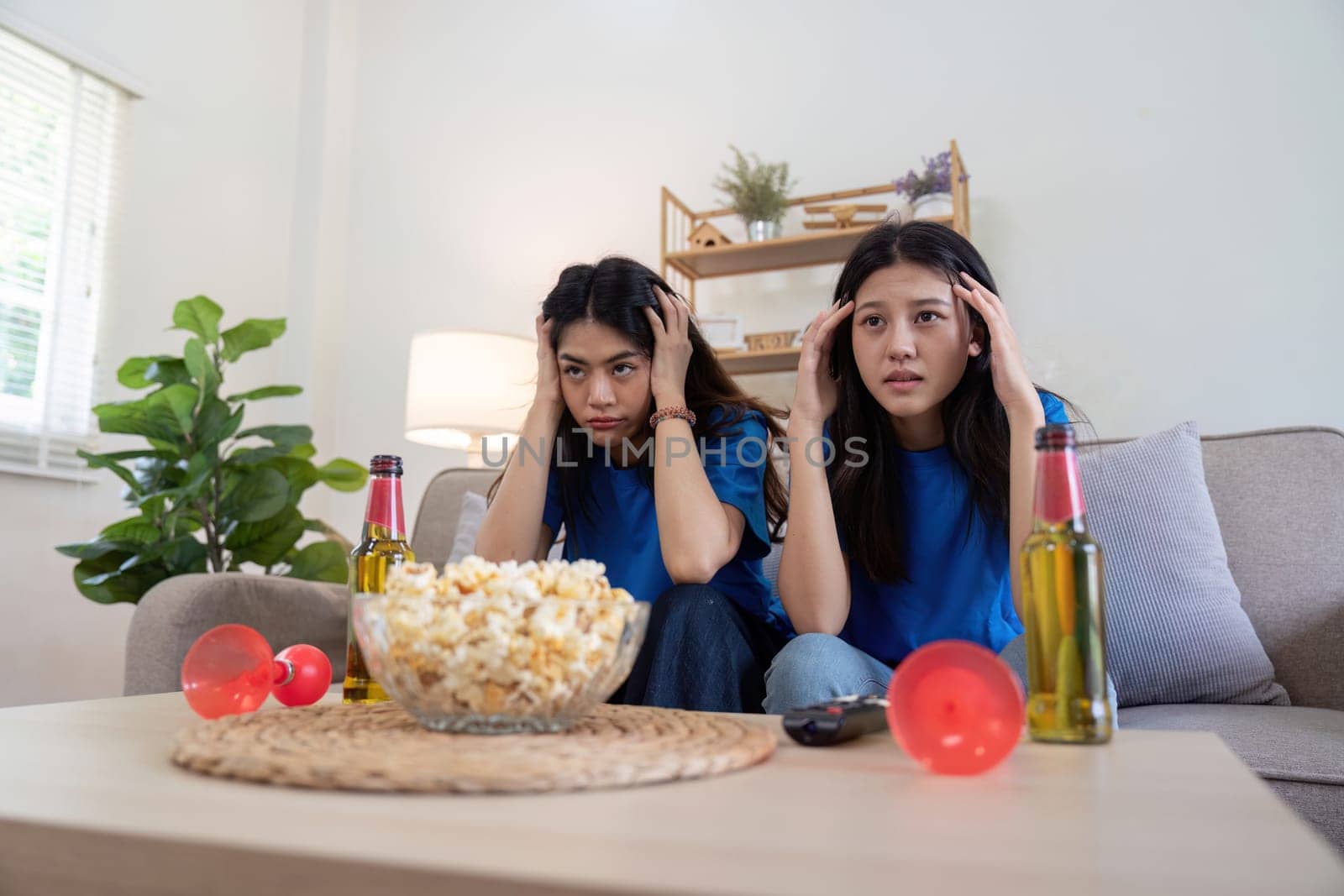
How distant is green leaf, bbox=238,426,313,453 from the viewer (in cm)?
250

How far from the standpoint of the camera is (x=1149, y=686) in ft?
4.90

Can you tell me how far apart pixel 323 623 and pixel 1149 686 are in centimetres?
147

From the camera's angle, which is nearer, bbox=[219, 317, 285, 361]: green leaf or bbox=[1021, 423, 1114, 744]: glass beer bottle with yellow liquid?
bbox=[1021, 423, 1114, 744]: glass beer bottle with yellow liquid

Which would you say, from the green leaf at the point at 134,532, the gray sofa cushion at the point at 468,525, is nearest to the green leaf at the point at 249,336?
the green leaf at the point at 134,532

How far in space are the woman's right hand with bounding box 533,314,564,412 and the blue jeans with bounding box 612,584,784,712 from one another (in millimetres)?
468

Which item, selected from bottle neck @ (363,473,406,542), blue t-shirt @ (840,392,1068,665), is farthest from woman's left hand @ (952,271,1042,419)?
bottle neck @ (363,473,406,542)

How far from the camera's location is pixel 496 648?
0.63 metres

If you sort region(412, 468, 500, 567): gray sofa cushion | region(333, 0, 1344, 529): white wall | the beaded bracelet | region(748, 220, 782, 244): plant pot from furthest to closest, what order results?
region(748, 220, 782, 244): plant pot < region(333, 0, 1344, 529): white wall < region(412, 468, 500, 567): gray sofa cushion < the beaded bracelet

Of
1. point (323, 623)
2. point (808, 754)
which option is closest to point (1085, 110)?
point (323, 623)

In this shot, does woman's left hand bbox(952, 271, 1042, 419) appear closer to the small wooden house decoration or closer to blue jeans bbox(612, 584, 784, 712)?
blue jeans bbox(612, 584, 784, 712)

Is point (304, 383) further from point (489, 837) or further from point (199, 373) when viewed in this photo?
point (489, 837)

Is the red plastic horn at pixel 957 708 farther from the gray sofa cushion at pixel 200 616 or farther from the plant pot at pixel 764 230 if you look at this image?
the plant pot at pixel 764 230

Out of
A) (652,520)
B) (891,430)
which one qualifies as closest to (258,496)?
(652,520)

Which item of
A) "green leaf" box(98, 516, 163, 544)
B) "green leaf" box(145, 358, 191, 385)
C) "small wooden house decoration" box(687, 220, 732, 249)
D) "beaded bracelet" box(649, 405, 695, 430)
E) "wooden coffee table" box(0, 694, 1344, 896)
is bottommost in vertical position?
"wooden coffee table" box(0, 694, 1344, 896)
